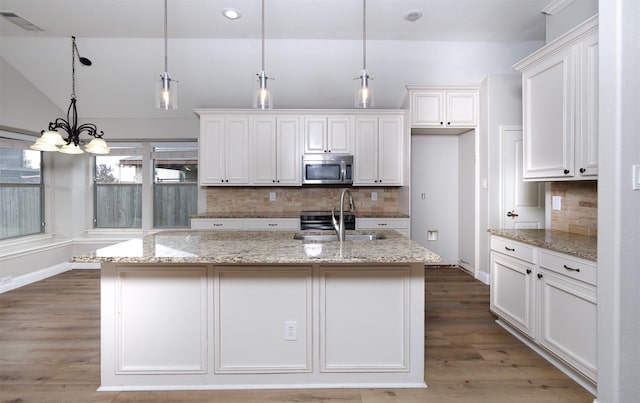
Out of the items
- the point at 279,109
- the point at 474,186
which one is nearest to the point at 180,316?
the point at 279,109

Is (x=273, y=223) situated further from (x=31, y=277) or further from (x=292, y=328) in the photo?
(x=31, y=277)

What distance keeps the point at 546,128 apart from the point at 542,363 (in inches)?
66.1

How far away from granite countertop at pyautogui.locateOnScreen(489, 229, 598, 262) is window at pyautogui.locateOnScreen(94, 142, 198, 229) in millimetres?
4217

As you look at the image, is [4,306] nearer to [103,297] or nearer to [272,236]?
[103,297]

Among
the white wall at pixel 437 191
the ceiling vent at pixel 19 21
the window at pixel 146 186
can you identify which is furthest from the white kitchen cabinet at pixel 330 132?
the ceiling vent at pixel 19 21

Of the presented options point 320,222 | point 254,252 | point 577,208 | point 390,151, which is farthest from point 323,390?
point 390,151

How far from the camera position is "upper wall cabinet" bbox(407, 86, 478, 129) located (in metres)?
4.21

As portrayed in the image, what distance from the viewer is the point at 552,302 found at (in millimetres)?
2137

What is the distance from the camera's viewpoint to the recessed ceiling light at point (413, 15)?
3.23m

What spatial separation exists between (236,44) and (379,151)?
7.30ft

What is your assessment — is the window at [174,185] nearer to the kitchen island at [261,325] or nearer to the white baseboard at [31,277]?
the white baseboard at [31,277]

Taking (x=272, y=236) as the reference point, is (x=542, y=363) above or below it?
below

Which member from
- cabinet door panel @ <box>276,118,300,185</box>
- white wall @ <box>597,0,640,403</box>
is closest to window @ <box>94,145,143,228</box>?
cabinet door panel @ <box>276,118,300,185</box>

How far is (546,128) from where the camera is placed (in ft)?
8.03
